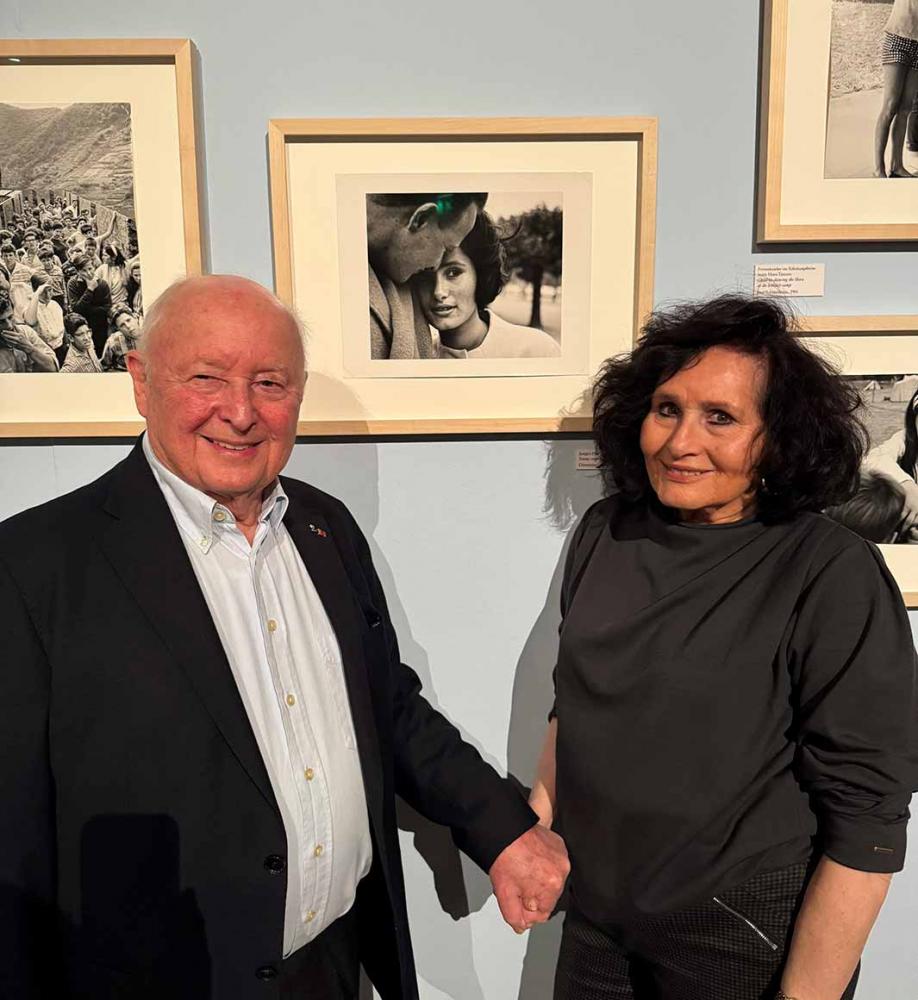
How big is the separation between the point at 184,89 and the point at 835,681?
4.49ft

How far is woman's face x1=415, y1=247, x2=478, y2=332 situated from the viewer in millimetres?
1227

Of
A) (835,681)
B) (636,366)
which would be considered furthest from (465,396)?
(835,681)

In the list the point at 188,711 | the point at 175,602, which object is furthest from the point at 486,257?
the point at 188,711

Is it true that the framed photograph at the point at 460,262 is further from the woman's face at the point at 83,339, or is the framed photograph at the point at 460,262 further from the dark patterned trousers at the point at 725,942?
the dark patterned trousers at the point at 725,942

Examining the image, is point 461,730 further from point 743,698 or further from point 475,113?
point 475,113

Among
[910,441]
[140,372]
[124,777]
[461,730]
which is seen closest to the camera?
[124,777]

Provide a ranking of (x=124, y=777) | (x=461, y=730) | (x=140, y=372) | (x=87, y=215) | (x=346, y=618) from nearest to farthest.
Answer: (x=124, y=777) → (x=140, y=372) → (x=346, y=618) → (x=87, y=215) → (x=461, y=730)

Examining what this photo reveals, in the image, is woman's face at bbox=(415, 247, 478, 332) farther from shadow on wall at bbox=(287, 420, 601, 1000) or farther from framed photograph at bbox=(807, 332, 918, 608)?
framed photograph at bbox=(807, 332, 918, 608)

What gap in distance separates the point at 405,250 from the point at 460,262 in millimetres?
103

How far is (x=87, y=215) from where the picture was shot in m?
1.17

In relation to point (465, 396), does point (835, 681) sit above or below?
below

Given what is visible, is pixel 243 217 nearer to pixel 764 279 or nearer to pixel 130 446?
pixel 130 446

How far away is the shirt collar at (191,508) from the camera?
93cm

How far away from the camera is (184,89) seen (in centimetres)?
→ 113
